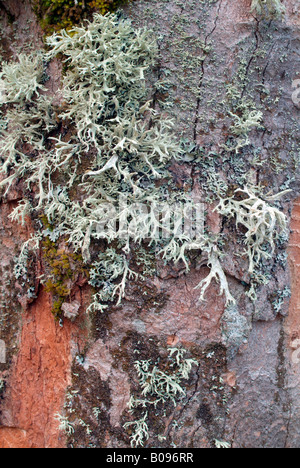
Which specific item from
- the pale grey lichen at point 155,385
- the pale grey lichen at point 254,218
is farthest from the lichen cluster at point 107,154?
the pale grey lichen at point 155,385

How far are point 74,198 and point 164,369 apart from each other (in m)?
0.91

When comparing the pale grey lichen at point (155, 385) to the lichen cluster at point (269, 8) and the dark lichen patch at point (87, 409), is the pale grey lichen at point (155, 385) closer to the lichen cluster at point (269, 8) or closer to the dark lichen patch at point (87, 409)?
the dark lichen patch at point (87, 409)

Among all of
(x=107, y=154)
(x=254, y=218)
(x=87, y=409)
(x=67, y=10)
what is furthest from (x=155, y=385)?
(x=67, y=10)

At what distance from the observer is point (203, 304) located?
1595 millimetres

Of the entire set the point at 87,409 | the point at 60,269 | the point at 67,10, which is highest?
the point at 67,10

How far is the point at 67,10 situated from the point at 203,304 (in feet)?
4.94

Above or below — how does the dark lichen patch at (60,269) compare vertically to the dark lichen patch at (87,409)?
above

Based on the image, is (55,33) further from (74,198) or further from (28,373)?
(28,373)

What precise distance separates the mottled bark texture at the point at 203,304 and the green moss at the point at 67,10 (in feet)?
0.27

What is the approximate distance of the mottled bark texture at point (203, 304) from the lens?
158cm

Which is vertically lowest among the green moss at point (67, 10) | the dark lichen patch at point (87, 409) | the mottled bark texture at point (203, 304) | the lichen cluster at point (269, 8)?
the dark lichen patch at point (87, 409)

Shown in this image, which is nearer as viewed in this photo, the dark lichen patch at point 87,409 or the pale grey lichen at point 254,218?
the pale grey lichen at point 254,218

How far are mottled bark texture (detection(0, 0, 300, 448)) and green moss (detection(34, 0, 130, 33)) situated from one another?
8 centimetres

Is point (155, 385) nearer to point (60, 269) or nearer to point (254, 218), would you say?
point (60, 269)
